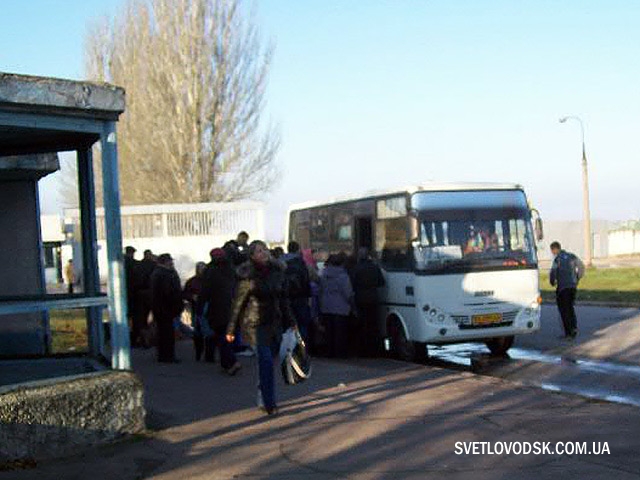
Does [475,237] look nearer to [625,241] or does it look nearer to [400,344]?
[400,344]

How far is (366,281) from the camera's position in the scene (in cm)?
1539

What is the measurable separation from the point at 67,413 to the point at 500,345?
941cm

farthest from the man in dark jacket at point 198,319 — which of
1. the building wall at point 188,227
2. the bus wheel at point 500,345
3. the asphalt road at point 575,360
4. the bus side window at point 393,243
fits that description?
the building wall at point 188,227

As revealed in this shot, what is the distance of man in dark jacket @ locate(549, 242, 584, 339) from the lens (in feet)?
56.1

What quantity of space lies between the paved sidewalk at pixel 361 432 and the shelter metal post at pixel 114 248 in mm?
924

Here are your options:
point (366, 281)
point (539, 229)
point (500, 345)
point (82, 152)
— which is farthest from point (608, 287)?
point (82, 152)

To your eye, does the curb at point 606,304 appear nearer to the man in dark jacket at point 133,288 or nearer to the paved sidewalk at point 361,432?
the paved sidewalk at point 361,432

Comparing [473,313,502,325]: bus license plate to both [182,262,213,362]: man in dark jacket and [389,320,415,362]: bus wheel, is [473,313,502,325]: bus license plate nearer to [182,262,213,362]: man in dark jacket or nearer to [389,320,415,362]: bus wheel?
[389,320,415,362]: bus wheel

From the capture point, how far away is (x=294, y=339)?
991cm

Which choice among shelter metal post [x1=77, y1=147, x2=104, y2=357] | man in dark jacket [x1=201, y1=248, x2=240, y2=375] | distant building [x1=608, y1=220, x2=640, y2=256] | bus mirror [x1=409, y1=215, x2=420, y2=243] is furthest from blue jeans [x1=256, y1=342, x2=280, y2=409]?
distant building [x1=608, y1=220, x2=640, y2=256]

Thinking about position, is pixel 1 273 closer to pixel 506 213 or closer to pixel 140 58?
pixel 506 213

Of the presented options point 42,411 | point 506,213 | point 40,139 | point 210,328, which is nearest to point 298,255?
point 210,328

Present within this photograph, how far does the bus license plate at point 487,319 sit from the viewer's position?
14.6 m

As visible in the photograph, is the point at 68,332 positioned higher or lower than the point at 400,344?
higher
